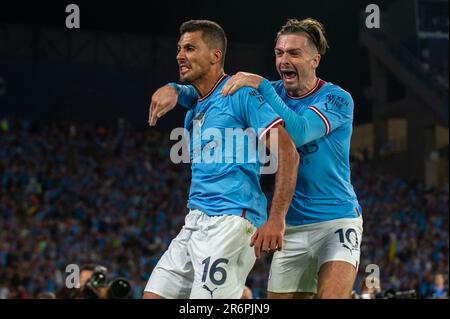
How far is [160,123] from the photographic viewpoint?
2416 centimetres

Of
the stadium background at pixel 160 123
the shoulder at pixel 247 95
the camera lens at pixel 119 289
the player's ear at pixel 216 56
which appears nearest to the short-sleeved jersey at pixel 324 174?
the shoulder at pixel 247 95

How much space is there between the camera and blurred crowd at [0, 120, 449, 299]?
48.2 ft

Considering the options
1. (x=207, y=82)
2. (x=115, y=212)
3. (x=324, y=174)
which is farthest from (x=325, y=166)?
(x=115, y=212)

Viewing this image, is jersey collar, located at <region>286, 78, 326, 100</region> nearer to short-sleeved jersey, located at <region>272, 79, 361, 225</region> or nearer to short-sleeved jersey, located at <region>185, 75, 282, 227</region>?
short-sleeved jersey, located at <region>272, 79, 361, 225</region>

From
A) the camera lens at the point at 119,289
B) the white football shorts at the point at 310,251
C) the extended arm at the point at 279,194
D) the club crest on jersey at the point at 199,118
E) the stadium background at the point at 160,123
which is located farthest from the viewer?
the stadium background at the point at 160,123

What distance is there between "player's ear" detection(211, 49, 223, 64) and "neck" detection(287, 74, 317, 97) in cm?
58

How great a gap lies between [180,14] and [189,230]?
67.1 feet

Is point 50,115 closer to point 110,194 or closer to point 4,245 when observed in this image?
point 110,194

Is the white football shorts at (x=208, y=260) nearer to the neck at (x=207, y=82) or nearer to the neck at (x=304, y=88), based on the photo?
the neck at (x=207, y=82)

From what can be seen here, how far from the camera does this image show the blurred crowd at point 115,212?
1470cm

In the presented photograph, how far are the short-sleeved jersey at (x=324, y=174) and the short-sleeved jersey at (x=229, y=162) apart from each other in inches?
18.4

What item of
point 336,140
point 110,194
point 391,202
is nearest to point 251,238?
point 336,140

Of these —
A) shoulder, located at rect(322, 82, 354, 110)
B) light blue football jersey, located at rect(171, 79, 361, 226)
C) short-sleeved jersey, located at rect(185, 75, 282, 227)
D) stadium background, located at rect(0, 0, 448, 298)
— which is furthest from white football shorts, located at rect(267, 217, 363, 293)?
stadium background, located at rect(0, 0, 448, 298)
